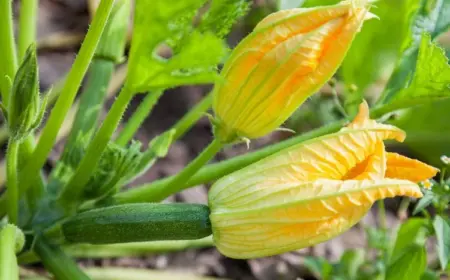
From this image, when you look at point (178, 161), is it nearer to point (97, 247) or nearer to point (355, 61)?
point (97, 247)

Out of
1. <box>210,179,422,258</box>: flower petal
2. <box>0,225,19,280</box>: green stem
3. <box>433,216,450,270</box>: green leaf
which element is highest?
<box>210,179,422,258</box>: flower petal

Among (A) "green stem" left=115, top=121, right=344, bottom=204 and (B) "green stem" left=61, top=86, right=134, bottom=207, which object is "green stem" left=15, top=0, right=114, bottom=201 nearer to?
(B) "green stem" left=61, top=86, right=134, bottom=207

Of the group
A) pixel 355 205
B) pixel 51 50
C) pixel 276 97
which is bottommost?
pixel 51 50

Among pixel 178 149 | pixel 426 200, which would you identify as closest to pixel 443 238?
pixel 426 200

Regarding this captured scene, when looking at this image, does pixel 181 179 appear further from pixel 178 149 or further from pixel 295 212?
pixel 178 149

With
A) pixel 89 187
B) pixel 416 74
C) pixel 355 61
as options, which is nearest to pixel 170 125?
pixel 355 61

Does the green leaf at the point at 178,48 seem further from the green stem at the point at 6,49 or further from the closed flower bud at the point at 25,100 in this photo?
the green stem at the point at 6,49

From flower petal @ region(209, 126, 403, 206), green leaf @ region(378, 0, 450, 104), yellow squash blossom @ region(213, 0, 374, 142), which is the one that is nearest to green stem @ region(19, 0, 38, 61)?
yellow squash blossom @ region(213, 0, 374, 142)
